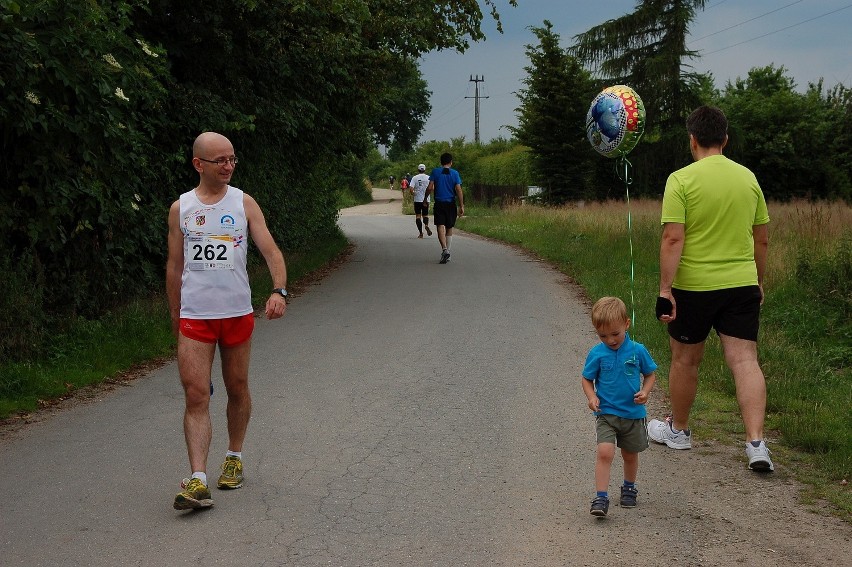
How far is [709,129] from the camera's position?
6.39m

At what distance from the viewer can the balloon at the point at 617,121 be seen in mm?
11234

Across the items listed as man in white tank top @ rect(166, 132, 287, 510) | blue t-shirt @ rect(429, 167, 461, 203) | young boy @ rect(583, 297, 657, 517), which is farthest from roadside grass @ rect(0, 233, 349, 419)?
blue t-shirt @ rect(429, 167, 461, 203)

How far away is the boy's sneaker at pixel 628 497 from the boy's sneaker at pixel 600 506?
264 millimetres

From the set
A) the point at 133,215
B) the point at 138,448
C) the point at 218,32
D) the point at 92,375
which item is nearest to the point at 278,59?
the point at 218,32

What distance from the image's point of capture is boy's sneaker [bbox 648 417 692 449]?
6715 millimetres

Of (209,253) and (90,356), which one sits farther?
(90,356)

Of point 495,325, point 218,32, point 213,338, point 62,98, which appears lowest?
point 495,325

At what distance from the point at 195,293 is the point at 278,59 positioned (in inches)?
426

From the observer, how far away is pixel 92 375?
29.9 ft

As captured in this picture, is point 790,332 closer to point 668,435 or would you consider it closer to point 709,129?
point 668,435

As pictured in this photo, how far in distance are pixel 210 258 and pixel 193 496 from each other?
1.28 meters

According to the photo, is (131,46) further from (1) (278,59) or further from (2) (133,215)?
(1) (278,59)

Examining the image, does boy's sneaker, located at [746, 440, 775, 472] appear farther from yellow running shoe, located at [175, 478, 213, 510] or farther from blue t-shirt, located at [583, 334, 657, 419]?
yellow running shoe, located at [175, 478, 213, 510]

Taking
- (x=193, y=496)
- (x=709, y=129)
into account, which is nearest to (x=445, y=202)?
(x=709, y=129)
